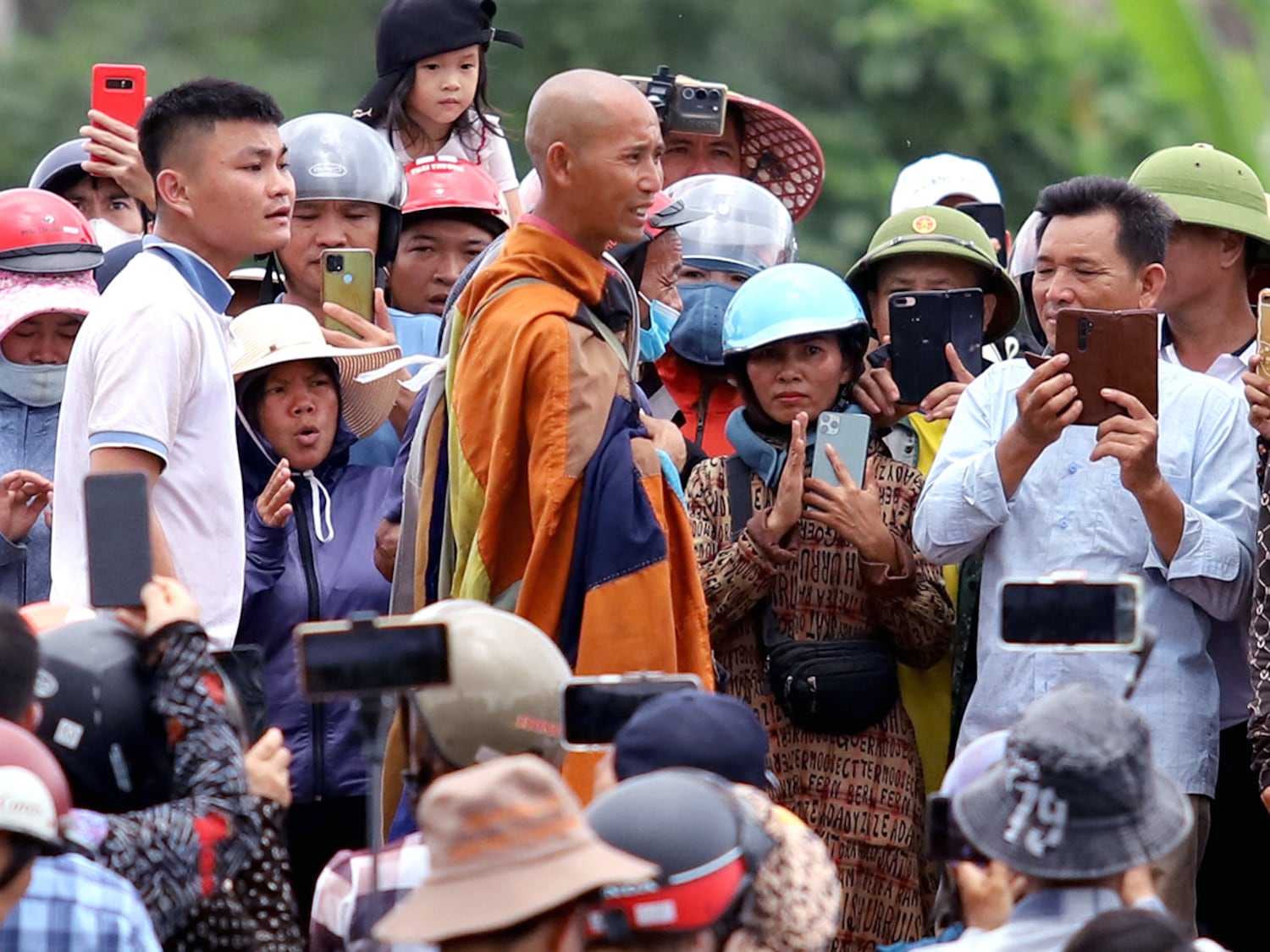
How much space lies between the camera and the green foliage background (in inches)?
691

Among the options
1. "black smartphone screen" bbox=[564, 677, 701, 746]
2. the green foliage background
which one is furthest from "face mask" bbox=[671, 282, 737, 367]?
the green foliage background

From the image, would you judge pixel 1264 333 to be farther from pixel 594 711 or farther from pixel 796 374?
pixel 594 711

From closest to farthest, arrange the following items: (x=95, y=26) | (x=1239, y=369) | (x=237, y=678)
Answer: (x=237, y=678) → (x=1239, y=369) → (x=95, y=26)

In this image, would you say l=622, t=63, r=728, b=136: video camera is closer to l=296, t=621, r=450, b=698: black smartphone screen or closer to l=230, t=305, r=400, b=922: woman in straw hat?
l=230, t=305, r=400, b=922: woman in straw hat

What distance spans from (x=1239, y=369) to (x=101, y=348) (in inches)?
103

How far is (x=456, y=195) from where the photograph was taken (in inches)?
250

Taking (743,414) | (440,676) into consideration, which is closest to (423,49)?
(743,414)

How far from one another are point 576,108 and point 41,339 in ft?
4.97

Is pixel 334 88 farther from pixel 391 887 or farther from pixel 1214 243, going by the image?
pixel 391 887

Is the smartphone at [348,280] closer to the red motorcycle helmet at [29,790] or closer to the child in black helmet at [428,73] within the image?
the child in black helmet at [428,73]

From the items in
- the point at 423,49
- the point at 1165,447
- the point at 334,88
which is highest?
the point at 334,88

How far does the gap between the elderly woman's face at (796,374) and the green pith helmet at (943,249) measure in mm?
521

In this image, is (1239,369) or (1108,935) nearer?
(1108,935)

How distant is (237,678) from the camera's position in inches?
152
